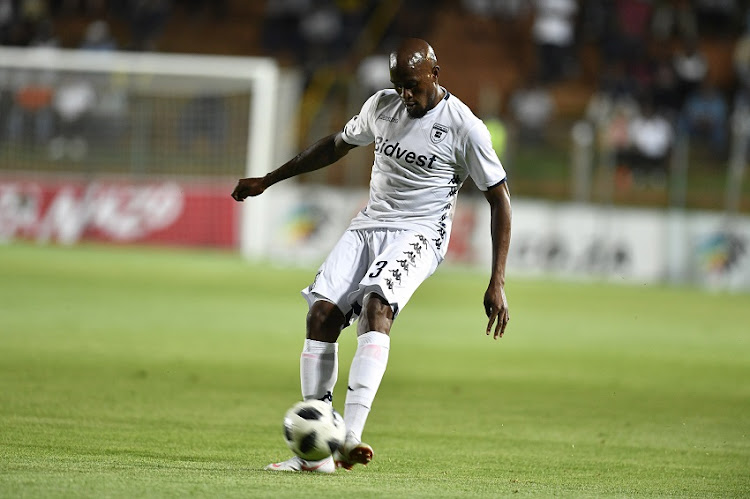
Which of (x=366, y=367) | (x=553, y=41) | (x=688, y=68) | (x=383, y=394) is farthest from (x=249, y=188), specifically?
(x=553, y=41)

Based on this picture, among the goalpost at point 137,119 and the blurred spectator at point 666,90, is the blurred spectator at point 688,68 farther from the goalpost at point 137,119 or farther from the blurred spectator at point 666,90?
the goalpost at point 137,119

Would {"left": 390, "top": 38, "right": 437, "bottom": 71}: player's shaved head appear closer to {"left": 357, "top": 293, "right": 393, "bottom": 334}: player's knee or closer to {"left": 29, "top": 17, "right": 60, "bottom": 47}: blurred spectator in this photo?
{"left": 357, "top": 293, "right": 393, "bottom": 334}: player's knee

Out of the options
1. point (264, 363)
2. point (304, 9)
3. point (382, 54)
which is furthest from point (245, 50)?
point (264, 363)

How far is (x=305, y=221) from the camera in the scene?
23.4 meters

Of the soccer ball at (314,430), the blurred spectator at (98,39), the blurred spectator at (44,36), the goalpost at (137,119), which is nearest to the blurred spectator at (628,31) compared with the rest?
the goalpost at (137,119)

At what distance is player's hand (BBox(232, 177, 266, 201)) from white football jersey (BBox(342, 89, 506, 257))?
59cm

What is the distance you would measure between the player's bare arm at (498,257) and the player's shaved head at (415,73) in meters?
0.61

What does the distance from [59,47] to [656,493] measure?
24.4 meters

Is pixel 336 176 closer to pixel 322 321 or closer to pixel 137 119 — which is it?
pixel 137 119

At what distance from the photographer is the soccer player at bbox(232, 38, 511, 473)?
21.1 ft

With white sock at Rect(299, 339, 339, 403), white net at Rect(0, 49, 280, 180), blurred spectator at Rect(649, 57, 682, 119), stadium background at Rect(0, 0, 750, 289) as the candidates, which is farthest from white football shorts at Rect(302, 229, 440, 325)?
blurred spectator at Rect(649, 57, 682, 119)

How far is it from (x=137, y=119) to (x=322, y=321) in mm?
17751

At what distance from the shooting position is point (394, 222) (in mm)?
6840

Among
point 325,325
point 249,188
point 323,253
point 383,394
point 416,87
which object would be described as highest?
point 416,87
